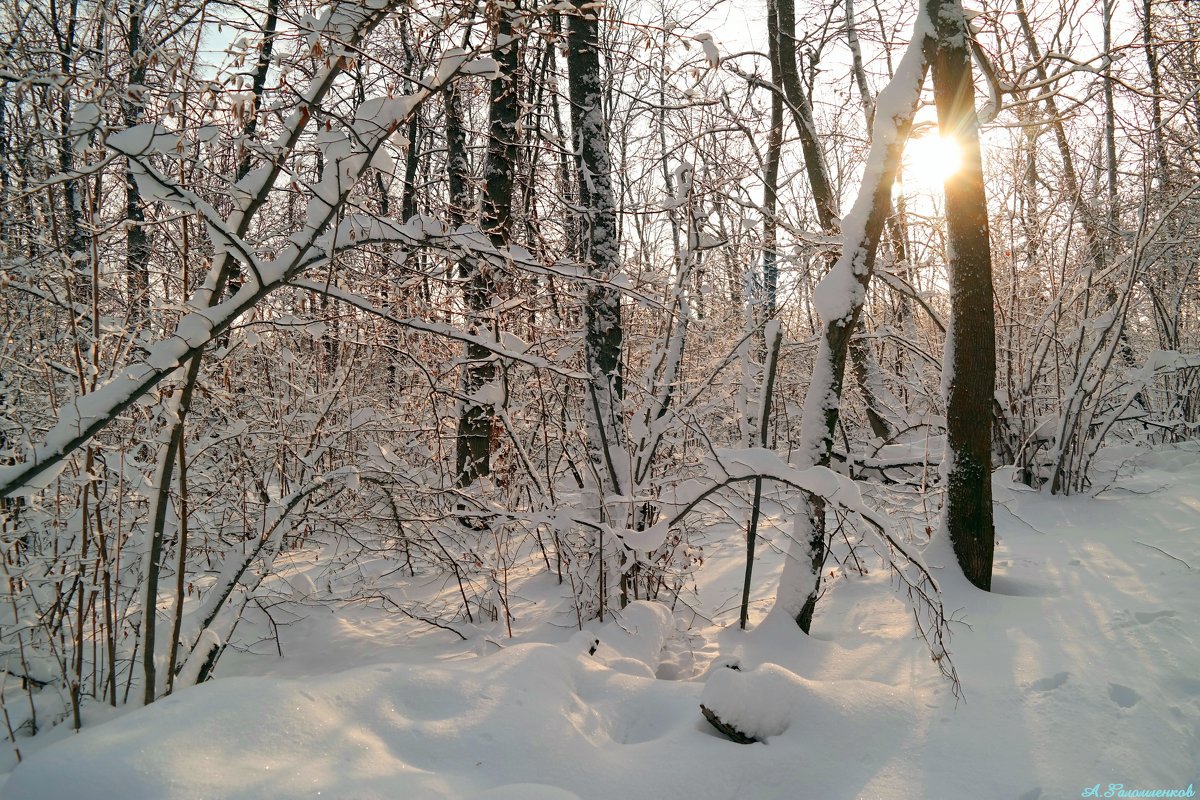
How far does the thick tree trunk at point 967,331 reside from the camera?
150 inches

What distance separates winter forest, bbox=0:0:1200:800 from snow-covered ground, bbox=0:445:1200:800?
0.02 m

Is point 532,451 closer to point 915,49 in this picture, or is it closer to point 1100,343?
point 915,49

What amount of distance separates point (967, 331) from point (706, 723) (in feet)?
9.28

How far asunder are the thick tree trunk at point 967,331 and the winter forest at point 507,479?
2cm

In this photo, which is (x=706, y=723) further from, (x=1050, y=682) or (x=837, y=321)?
(x=837, y=321)

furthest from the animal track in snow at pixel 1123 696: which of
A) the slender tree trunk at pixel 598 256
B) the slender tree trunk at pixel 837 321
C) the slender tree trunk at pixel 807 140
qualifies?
the slender tree trunk at pixel 807 140

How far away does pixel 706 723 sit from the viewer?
240 centimetres

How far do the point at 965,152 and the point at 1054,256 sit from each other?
417 centimetres

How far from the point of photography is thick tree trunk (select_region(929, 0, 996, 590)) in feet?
12.5

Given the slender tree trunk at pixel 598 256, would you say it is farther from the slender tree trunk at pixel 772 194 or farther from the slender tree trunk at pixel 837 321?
the slender tree trunk at pixel 772 194

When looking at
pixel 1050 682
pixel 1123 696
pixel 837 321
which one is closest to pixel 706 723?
pixel 1050 682

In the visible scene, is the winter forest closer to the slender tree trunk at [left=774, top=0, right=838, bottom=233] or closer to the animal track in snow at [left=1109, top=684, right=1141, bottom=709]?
the animal track in snow at [left=1109, top=684, right=1141, bottom=709]

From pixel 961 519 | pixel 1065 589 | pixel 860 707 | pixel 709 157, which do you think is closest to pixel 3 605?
pixel 860 707

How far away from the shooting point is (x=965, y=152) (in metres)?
3.86
